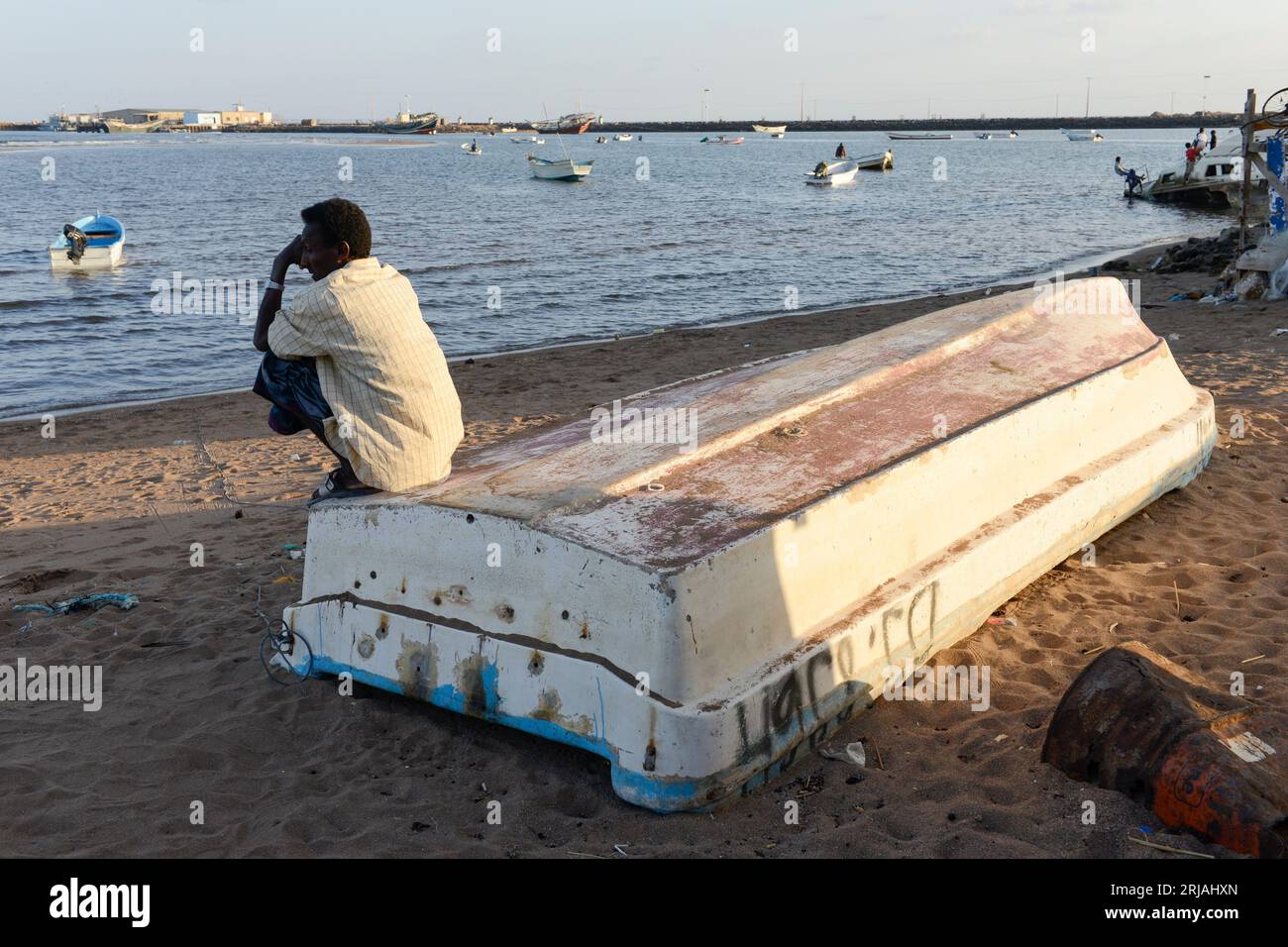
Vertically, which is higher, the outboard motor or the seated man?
the outboard motor

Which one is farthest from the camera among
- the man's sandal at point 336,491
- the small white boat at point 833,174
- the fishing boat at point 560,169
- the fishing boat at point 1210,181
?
the fishing boat at point 560,169

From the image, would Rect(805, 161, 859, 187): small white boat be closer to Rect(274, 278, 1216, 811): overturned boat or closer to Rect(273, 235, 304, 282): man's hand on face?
Rect(274, 278, 1216, 811): overturned boat

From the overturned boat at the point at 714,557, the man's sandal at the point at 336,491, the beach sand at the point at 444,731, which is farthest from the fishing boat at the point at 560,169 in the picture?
the man's sandal at the point at 336,491

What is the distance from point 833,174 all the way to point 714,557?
50364 mm

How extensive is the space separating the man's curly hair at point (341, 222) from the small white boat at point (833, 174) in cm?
4940

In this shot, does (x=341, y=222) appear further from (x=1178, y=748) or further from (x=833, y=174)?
(x=833, y=174)

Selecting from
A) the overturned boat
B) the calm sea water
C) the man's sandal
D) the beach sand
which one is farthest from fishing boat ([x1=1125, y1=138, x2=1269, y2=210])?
the man's sandal

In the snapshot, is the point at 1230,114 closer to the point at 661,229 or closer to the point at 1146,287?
the point at 661,229

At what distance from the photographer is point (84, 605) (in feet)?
16.5

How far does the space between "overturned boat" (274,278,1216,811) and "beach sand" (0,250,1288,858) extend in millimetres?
159

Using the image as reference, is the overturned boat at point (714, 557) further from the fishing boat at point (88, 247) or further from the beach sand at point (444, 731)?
the fishing boat at point (88, 247)

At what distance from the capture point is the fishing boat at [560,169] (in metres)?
55.1

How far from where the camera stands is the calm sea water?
14750 millimetres

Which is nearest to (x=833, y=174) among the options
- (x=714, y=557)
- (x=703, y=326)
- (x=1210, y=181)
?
(x=1210, y=181)
